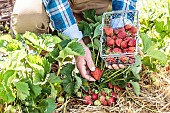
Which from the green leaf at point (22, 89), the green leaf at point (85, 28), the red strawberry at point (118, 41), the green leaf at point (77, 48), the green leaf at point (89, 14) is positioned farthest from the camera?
the green leaf at point (89, 14)

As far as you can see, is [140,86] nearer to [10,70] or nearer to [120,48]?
[120,48]

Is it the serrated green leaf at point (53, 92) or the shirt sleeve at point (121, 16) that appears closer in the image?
the serrated green leaf at point (53, 92)

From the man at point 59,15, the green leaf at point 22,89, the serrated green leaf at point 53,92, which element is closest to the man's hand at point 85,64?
the man at point 59,15

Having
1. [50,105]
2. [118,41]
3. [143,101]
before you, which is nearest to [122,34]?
[118,41]

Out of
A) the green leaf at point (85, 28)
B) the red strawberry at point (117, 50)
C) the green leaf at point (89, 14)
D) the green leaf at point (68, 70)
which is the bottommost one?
the green leaf at point (68, 70)

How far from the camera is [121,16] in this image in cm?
207

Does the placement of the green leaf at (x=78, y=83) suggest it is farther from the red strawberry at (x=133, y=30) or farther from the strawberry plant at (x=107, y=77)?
the red strawberry at (x=133, y=30)

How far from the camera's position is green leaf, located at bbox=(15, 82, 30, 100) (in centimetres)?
162

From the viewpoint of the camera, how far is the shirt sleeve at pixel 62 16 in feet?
6.55

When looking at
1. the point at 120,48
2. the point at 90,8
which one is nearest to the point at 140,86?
the point at 120,48

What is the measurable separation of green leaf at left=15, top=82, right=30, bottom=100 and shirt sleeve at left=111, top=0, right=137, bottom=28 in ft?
1.90

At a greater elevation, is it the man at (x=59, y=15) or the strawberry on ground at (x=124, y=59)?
the man at (x=59, y=15)

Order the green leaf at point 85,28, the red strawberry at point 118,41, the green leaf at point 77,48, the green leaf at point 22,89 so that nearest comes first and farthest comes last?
the green leaf at point 22,89 → the green leaf at point 77,48 → the red strawberry at point 118,41 → the green leaf at point 85,28

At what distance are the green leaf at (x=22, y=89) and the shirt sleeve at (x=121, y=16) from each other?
0.58 metres
